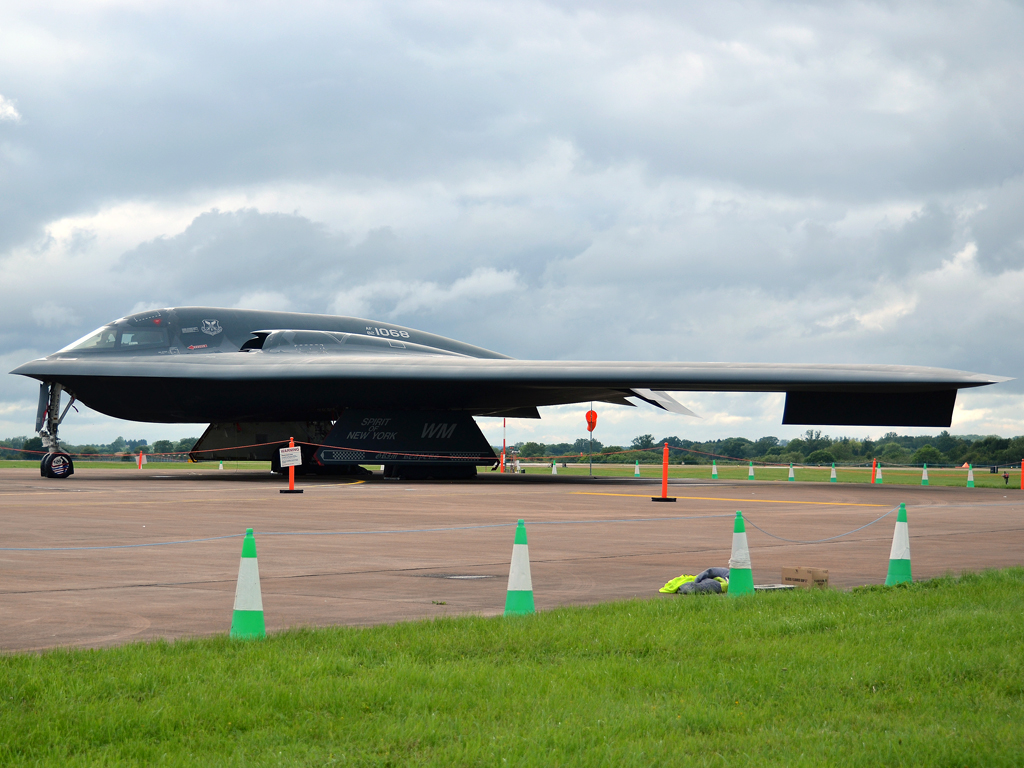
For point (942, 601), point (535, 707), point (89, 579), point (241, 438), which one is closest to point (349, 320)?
point (241, 438)

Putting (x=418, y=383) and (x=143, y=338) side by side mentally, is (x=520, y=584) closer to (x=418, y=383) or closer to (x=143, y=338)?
(x=418, y=383)

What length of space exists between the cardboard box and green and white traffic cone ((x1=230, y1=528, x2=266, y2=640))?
16.9 feet

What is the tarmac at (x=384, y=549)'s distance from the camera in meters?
7.92

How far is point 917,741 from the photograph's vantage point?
4543 mm

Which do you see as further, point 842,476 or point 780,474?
point 780,474

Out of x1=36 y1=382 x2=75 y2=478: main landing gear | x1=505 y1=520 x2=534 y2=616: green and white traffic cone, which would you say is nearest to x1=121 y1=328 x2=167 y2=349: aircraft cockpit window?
x1=36 y1=382 x2=75 y2=478: main landing gear

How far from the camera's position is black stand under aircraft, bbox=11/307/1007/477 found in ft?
92.1

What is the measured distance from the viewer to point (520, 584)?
24.5 ft

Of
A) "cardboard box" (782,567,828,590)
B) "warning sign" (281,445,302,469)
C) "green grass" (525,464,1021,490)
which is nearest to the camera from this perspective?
"cardboard box" (782,567,828,590)

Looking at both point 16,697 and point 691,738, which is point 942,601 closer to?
point 691,738

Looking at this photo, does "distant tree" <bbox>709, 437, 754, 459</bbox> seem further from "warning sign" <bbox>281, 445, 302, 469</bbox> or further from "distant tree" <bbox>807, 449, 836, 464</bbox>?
"warning sign" <bbox>281, 445, 302, 469</bbox>

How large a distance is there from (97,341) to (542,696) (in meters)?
28.4

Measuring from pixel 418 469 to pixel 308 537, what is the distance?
1894 centimetres

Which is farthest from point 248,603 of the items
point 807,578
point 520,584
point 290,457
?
point 290,457
